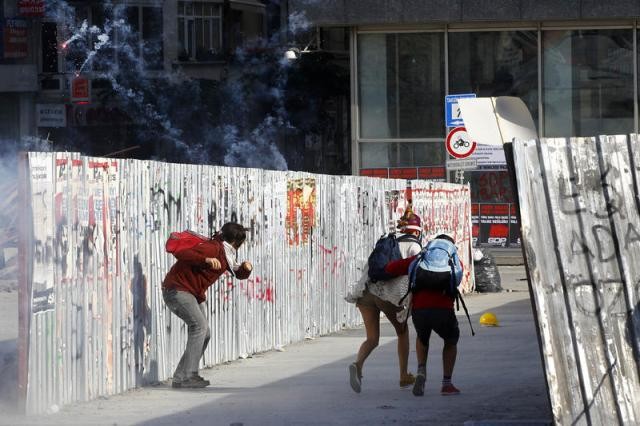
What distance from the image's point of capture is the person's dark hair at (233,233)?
37.9ft

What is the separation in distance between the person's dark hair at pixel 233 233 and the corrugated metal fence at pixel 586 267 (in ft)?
14.2

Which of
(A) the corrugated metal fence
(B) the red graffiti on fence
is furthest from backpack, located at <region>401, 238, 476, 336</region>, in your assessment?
(B) the red graffiti on fence

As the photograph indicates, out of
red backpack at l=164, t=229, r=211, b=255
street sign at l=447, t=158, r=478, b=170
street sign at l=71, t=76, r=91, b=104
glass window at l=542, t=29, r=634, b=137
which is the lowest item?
red backpack at l=164, t=229, r=211, b=255

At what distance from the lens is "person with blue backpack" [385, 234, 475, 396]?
10703 millimetres

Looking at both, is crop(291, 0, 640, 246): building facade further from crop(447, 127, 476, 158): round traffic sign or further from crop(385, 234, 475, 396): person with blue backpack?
crop(385, 234, 475, 396): person with blue backpack

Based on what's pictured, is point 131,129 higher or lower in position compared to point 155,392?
higher

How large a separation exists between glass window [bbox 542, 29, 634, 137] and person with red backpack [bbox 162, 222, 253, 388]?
24.1 m

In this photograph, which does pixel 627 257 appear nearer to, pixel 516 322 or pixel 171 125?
pixel 516 322

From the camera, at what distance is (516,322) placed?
17.5 meters

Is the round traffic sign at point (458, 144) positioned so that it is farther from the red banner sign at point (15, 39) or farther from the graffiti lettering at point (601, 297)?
the red banner sign at point (15, 39)

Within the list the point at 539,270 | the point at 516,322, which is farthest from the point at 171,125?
the point at 539,270

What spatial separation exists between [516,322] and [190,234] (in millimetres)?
7169

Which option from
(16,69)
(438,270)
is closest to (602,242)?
(438,270)

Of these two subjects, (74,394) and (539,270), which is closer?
(539,270)
